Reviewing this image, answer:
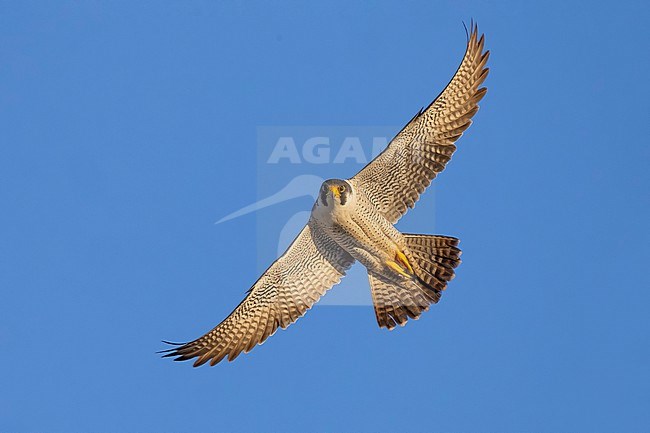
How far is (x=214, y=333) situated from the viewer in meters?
13.3

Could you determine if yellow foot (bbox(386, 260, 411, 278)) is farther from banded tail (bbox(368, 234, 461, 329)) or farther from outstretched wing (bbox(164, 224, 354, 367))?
outstretched wing (bbox(164, 224, 354, 367))

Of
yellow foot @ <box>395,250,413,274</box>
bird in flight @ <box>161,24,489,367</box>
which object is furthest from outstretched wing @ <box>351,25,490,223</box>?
yellow foot @ <box>395,250,413,274</box>

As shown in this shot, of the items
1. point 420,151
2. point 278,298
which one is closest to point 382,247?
point 420,151

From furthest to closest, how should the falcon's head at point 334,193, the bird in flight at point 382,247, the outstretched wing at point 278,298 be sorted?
the outstretched wing at point 278,298 → the bird in flight at point 382,247 → the falcon's head at point 334,193

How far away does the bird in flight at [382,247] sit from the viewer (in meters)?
12.9

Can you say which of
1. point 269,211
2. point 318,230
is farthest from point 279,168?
point 318,230

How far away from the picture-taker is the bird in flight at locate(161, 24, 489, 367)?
12.9 meters

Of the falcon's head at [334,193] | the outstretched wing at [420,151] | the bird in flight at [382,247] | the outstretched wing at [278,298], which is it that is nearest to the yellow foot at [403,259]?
the bird in flight at [382,247]

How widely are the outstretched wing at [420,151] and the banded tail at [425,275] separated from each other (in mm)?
502

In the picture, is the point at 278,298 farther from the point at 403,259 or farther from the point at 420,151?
the point at 420,151

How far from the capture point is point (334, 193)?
12.4m

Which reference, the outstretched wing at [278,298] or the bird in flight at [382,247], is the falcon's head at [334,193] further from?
the outstretched wing at [278,298]

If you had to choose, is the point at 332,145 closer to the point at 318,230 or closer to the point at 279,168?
the point at 279,168

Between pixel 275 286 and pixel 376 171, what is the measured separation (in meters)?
1.96
